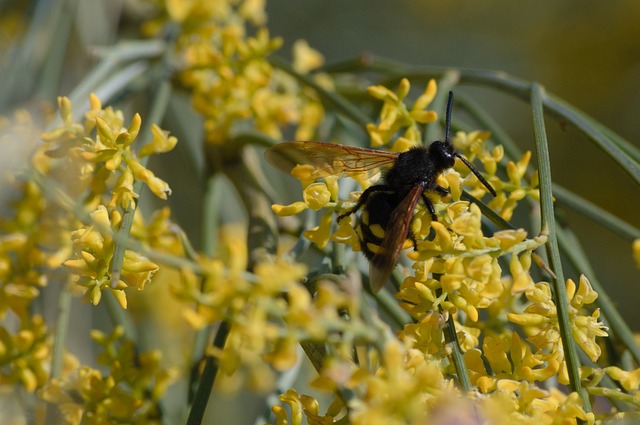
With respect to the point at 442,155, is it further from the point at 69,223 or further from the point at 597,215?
the point at 69,223

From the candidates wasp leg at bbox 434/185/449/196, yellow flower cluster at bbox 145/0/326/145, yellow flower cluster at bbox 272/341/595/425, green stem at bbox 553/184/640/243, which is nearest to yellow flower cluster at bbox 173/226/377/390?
yellow flower cluster at bbox 272/341/595/425

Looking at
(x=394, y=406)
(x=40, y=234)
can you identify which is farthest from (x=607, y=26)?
(x=394, y=406)

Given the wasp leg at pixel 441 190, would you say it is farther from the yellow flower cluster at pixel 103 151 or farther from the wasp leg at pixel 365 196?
the yellow flower cluster at pixel 103 151

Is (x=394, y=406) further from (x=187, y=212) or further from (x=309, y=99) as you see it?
(x=187, y=212)

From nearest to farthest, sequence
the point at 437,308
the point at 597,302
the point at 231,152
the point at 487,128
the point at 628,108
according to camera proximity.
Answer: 1. the point at 437,308
2. the point at 597,302
3. the point at 487,128
4. the point at 231,152
5. the point at 628,108

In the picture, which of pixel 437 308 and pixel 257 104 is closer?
pixel 437 308

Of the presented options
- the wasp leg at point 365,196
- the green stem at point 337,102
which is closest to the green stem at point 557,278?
the wasp leg at point 365,196

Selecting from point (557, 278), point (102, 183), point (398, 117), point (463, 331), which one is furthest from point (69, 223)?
point (557, 278)

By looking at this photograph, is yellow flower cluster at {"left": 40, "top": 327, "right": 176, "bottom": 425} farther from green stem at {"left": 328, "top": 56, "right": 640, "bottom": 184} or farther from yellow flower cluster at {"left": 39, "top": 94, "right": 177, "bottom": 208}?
green stem at {"left": 328, "top": 56, "right": 640, "bottom": 184}
